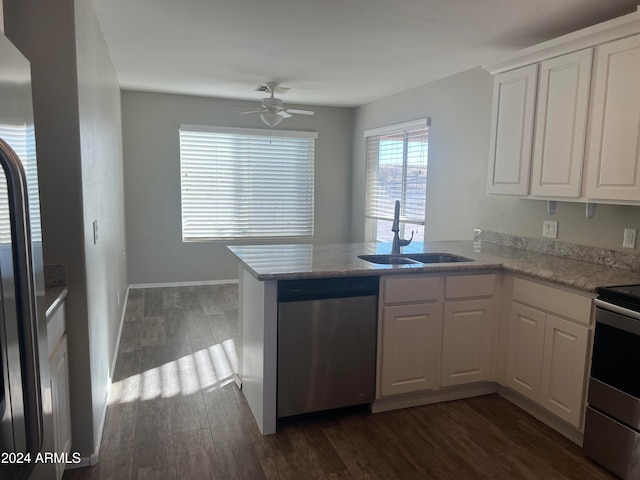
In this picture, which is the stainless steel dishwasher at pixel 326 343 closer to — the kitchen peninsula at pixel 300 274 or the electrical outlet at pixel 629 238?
the kitchen peninsula at pixel 300 274

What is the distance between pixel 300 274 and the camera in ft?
7.86

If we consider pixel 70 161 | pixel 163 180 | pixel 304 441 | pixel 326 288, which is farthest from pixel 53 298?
pixel 163 180

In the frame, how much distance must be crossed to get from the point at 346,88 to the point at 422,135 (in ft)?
3.32

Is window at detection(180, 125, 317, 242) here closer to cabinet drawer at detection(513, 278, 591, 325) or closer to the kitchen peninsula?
the kitchen peninsula

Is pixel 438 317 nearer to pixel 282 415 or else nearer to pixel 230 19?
pixel 282 415

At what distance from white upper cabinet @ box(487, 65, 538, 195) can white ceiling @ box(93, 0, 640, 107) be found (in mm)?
316

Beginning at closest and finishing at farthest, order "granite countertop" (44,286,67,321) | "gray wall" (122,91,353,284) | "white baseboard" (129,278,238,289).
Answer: "granite countertop" (44,286,67,321), "gray wall" (122,91,353,284), "white baseboard" (129,278,238,289)

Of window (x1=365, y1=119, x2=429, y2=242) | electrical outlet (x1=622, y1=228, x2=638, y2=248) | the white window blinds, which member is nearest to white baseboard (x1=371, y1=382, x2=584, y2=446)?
electrical outlet (x1=622, y1=228, x2=638, y2=248)

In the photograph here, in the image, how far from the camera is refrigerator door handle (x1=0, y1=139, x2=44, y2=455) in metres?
0.94

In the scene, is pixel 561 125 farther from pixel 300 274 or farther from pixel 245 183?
pixel 245 183

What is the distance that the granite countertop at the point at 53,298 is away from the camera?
5.66 feet

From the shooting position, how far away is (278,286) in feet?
7.96

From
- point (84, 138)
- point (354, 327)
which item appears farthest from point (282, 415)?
point (84, 138)

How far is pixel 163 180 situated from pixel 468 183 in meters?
3.74
